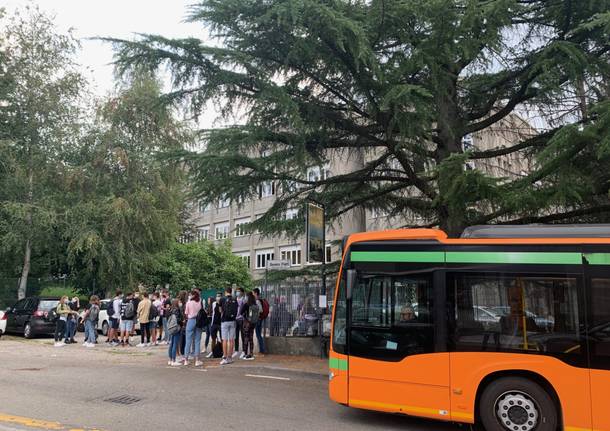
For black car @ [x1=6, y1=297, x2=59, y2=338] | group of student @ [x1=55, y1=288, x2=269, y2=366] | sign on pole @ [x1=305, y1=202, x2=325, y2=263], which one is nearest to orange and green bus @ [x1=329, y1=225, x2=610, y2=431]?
sign on pole @ [x1=305, y1=202, x2=325, y2=263]

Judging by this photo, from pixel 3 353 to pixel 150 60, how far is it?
1029cm

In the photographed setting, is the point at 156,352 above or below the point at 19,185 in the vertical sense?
below

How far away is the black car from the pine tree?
11.3 m

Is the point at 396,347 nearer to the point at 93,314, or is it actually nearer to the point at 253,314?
the point at 253,314

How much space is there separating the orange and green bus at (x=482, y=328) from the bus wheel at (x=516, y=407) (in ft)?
0.04

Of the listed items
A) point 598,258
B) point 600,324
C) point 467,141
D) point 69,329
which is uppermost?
point 467,141

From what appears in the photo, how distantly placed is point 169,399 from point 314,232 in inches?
243

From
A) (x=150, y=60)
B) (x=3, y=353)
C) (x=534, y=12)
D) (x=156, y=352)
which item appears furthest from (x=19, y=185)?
(x=534, y=12)

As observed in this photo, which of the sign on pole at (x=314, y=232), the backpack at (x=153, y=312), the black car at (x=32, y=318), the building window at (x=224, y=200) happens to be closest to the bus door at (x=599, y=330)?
the sign on pole at (x=314, y=232)

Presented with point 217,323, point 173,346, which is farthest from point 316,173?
point 173,346

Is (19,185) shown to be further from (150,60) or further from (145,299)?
(150,60)

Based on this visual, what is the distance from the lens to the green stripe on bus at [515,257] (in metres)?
6.76

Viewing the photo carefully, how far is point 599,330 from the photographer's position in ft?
21.1

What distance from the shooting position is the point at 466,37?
9.55 metres
